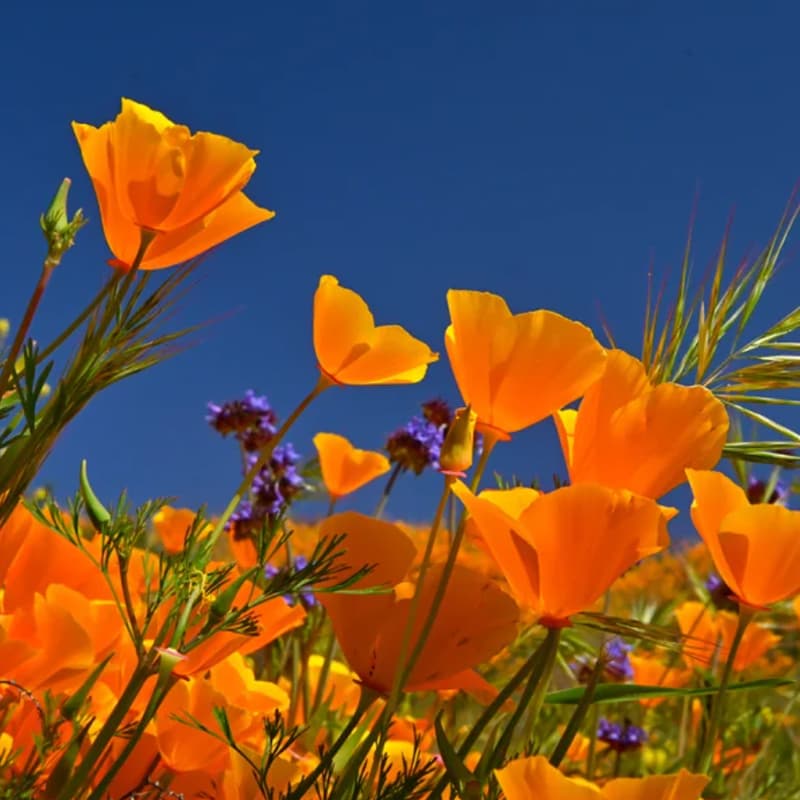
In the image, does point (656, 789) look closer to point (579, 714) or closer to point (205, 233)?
point (579, 714)

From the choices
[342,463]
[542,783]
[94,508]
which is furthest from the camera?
[342,463]

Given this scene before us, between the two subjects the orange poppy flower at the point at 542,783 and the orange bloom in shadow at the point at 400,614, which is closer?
the orange poppy flower at the point at 542,783

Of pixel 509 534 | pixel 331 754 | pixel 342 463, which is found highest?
pixel 342 463

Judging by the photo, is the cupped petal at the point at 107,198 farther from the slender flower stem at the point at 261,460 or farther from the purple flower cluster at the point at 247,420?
the purple flower cluster at the point at 247,420

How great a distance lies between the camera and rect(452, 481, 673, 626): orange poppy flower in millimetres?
536

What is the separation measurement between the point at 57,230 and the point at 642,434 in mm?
337

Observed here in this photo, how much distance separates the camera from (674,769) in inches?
55.7

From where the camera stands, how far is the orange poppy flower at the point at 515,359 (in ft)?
1.98

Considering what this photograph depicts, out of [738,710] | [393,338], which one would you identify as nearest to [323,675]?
[393,338]

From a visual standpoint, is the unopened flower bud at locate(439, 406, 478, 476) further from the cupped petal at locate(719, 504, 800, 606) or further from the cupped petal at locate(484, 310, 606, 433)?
the cupped petal at locate(719, 504, 800, 606)

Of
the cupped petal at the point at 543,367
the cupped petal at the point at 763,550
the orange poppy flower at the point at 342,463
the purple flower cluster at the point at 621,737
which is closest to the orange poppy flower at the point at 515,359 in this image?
the cupped petal at the point at 543,367

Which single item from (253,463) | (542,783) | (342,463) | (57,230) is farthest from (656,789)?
(253,463)

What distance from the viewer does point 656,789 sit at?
1.65 feet

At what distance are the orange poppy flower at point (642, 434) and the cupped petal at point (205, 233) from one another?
0.22 m
